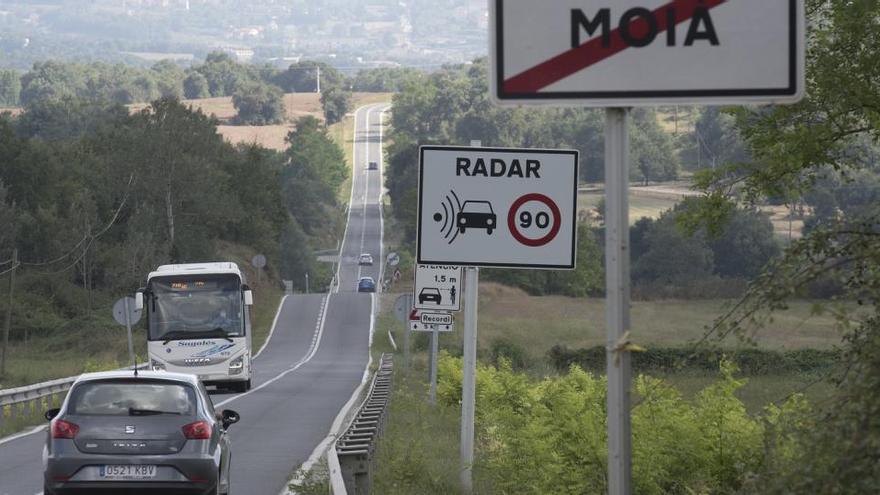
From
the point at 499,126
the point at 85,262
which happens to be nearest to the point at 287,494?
the point at 85,262

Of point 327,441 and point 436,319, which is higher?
point 436,319

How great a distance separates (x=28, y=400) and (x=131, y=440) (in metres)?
16.8

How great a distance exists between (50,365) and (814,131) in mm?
41259

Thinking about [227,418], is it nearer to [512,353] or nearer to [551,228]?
[551,228]

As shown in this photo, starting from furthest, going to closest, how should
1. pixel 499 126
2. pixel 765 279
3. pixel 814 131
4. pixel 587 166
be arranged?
1. pixel 499 126
2. pixel 587 166
3. pixel 814 131
4. pixel 765 279

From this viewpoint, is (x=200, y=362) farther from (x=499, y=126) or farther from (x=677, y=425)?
(x=499, y=126)

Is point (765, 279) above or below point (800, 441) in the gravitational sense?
above

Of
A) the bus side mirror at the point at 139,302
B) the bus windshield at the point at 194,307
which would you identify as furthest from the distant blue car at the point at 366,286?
the bus side mirror at the point at 139,302

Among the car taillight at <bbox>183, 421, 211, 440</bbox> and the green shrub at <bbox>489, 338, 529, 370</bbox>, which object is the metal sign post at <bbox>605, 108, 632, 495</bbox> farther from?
the green shrub at <bbox>489, 338, 529, 370</bbox>

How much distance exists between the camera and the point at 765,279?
611 cm

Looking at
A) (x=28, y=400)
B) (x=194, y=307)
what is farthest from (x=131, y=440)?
(x=194, y=307)

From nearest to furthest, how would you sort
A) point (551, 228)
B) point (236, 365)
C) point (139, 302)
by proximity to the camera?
point (551, 228)
point (139, 302)
point (236, 365)

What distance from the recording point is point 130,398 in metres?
14.6

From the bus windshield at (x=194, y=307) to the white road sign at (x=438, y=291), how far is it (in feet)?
43.3
